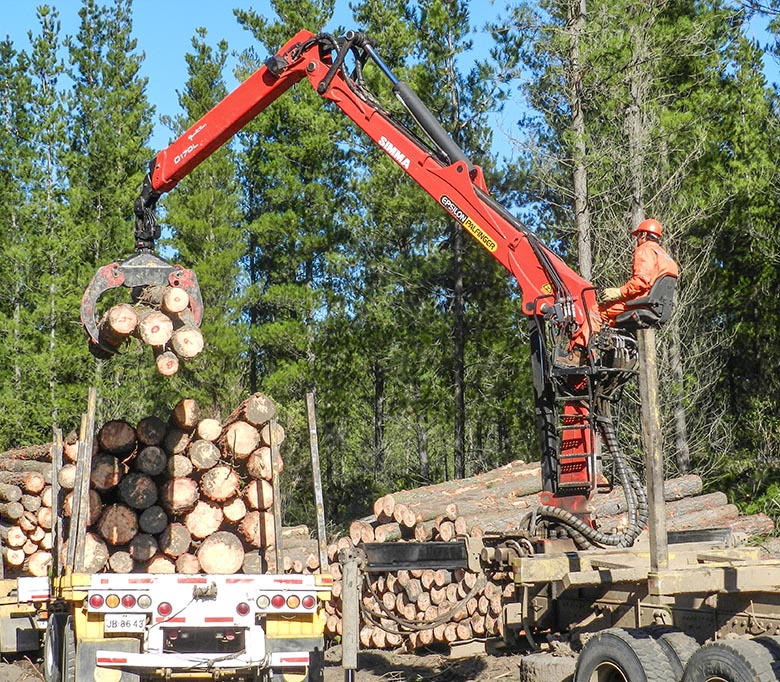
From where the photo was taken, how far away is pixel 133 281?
998 cm

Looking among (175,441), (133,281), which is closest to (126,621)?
(175,441)

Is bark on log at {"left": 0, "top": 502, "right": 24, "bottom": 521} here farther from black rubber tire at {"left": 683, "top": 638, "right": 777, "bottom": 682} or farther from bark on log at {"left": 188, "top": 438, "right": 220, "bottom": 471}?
black rubber tire at {"left": 683, "top": 638, "right": 777, "bottom": 682}

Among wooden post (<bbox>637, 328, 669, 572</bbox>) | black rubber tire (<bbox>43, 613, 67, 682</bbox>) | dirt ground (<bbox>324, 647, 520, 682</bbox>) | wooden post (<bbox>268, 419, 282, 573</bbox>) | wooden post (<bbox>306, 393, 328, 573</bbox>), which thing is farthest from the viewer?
dirt ground (<bbox>324, 647, 520, 682</bbox>)

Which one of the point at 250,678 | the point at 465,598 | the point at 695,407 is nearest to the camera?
the point at 250,678

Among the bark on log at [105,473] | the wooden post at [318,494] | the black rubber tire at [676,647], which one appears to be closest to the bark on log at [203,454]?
the bark on log at [105,473]

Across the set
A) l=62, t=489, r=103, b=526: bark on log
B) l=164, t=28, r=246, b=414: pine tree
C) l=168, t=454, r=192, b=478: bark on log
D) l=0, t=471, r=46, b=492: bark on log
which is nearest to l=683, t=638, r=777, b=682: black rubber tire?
l=168, t=454, r=192, b=478: bark on log

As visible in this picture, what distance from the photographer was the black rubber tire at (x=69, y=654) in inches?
327

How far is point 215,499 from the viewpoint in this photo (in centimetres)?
943

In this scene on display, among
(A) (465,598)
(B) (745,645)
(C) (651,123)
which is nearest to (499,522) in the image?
(A) (465,598)

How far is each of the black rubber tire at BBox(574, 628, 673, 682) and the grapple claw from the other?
4611mm

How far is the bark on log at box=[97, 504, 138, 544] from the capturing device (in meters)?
9.06

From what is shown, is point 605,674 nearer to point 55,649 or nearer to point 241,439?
point 241,439

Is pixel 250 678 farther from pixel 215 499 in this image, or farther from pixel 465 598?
pixel 465 598

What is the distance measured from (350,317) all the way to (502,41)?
985 cm
